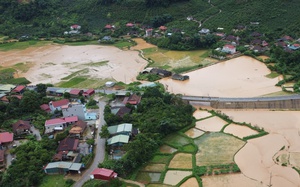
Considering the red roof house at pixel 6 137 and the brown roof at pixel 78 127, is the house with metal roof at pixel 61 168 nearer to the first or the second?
the brown roof at pixel 78 127

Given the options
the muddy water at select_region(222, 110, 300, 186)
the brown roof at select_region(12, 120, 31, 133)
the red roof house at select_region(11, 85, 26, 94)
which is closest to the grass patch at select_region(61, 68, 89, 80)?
the red roof house at select_region(11, 85, 26, 94)

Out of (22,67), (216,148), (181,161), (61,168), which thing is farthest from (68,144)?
(22,67)

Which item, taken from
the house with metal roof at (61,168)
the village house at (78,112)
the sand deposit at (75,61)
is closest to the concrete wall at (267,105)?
the village house at (78,112)

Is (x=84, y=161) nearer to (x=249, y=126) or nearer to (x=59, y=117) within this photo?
(x=59, y=117)

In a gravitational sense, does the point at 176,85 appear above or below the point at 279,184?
above

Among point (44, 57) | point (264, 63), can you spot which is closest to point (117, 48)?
point (44, 57)

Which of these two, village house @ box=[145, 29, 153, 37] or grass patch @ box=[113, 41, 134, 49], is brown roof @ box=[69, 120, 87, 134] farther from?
village house @ box=[145, 29, 153, 37]

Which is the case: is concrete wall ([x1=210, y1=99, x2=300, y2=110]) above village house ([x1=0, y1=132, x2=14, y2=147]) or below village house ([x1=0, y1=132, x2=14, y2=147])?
above
